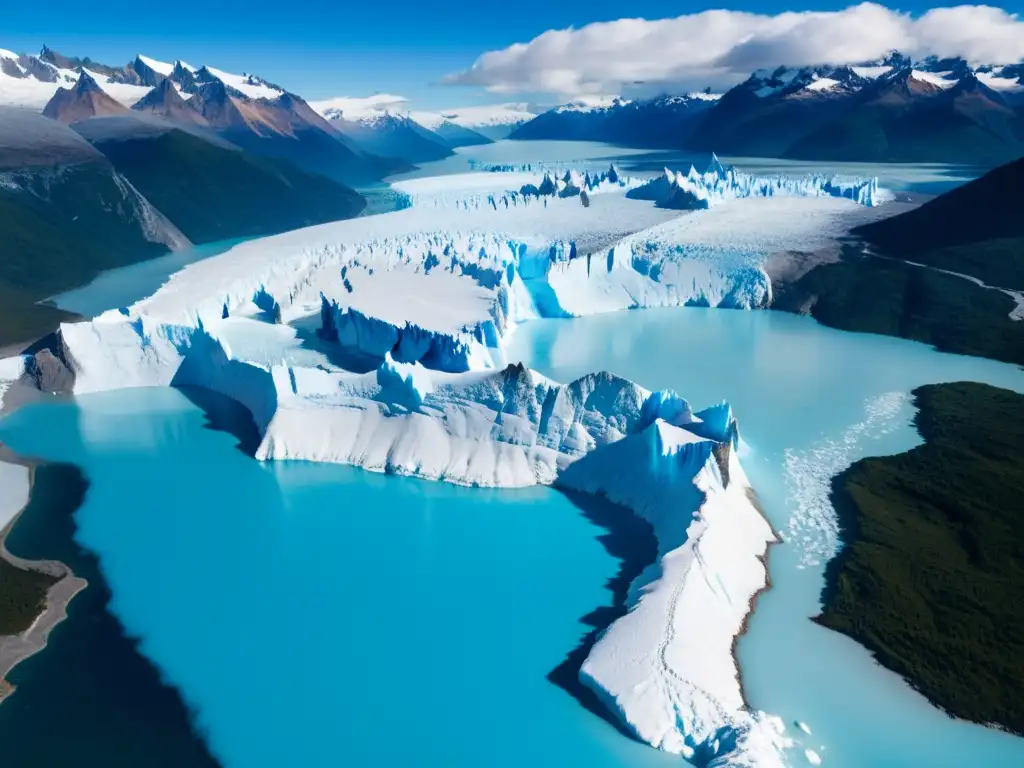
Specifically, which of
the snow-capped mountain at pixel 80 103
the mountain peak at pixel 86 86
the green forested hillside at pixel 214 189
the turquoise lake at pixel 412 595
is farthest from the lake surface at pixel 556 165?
the mountain peak at pixel 86 86

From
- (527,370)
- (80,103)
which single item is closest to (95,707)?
(527,370)

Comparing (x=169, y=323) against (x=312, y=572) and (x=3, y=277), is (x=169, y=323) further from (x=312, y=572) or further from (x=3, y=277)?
(x=3, y=277)

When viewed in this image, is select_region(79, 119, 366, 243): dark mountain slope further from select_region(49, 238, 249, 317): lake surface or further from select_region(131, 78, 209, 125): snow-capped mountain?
select_region(131, 78, 209, 125): snow-capped mountain

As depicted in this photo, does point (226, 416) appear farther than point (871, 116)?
No

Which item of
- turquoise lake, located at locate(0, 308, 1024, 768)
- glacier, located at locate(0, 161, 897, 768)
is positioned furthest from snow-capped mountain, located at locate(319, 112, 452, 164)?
turquoise lake, located at locate(0, 308, 1024, 768)

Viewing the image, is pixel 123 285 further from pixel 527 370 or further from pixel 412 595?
pixel 412 595

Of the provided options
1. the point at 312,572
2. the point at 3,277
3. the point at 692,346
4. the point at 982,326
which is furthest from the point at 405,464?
the point at 3,277
